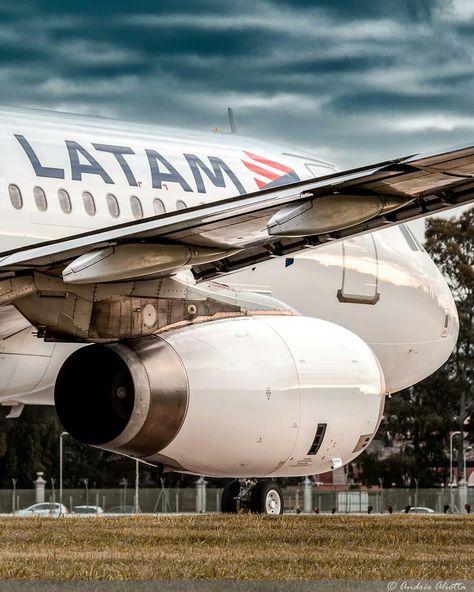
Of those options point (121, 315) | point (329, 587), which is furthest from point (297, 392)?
point (329, 587)

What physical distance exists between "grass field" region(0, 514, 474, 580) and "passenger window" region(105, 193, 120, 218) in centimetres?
321

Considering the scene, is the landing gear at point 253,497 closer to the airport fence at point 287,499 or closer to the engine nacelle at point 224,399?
the engine nacelle at point 224,399

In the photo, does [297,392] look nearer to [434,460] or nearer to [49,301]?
[49,301]

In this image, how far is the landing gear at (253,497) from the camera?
59.5ft

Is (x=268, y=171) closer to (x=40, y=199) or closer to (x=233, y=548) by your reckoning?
(x=40, y=199)

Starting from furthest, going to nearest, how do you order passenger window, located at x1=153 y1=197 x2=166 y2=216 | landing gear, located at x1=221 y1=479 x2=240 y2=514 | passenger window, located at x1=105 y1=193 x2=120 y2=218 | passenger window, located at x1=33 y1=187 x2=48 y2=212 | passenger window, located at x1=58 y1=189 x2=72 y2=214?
1. landing gear, located at x1=221 y1=479 x2=240 y2=514
2. passenger window, located at x1=153 y1=197 x2=166 y2=216
3. passenger window, located at x1=105 y1=193 x2=120 y2=218
4. passenger window, located at x1=58 y1=189 x2=72 y2=214
5. passenger window, located at x1=33 y1=187 x2=48 y2=212

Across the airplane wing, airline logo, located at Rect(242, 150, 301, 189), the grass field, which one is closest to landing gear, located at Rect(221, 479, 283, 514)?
the grass field

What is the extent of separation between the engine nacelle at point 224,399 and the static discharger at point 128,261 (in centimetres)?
146

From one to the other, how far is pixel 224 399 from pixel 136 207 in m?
3.13

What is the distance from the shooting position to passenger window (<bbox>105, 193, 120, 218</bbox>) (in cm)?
1597

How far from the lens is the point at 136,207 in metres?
16.3

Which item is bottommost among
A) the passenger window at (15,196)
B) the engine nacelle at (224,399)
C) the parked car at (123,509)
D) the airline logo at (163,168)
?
the parked car at (123,509)

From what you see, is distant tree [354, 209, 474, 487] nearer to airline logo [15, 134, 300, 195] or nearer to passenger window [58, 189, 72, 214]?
airline logo [15, 134, 300, 195]

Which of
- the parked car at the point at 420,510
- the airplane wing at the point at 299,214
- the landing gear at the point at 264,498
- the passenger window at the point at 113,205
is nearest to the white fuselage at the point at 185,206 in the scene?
the passenger window at the point at 113,205
